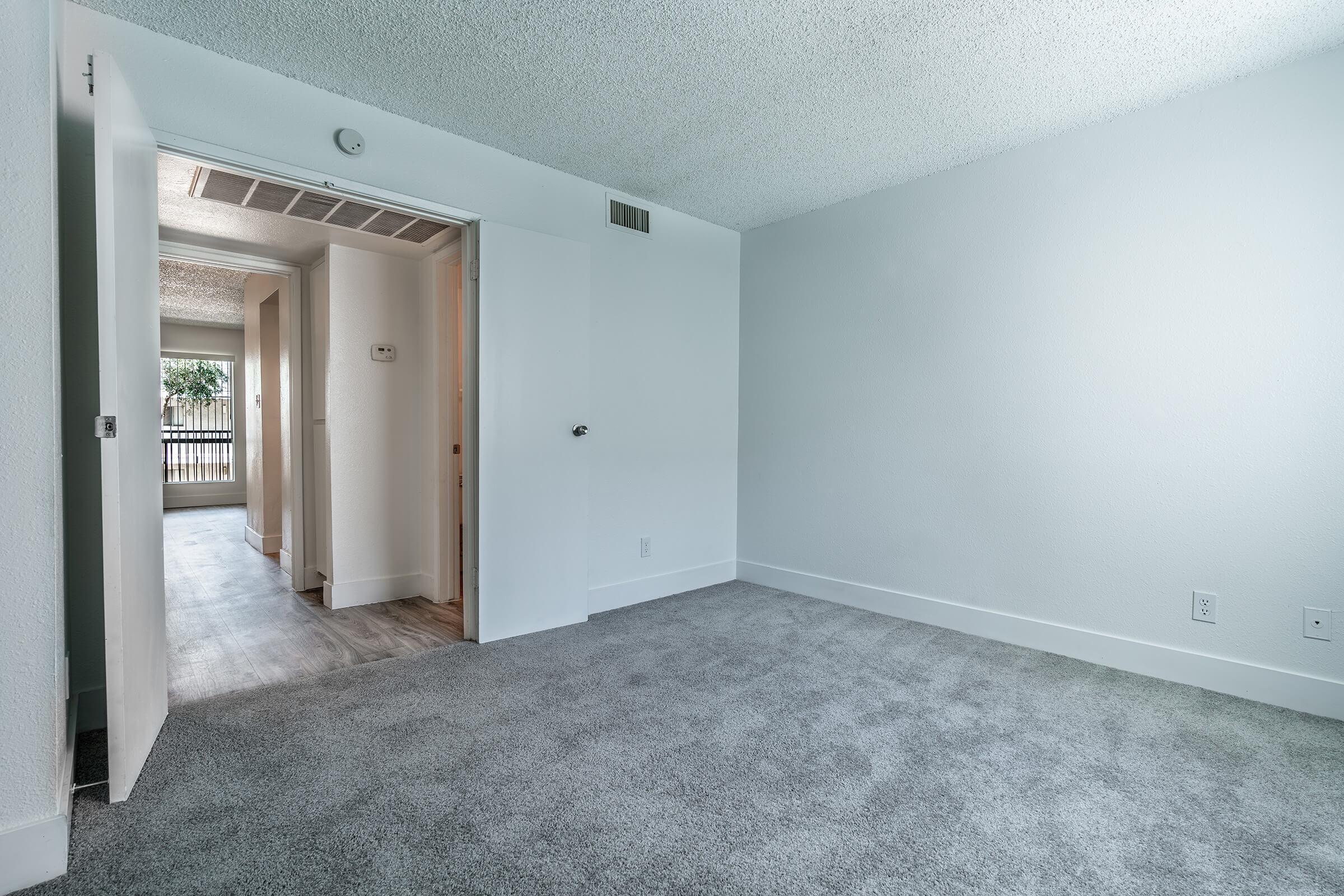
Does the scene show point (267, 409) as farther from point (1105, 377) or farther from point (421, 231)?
point (1105, 377)

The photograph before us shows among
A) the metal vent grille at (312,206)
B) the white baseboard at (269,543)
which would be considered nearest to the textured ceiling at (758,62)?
the metal vent grille at (312,206)

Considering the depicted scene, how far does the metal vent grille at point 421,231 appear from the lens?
337 cm

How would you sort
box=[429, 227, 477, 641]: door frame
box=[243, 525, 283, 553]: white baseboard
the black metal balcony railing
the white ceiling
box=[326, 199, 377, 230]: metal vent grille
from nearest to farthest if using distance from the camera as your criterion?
box=[326, 199, 377, 230]: metal vent grille
the white ceiling
box=[429, 227, 477, 641]: door frame
box=[243, 525, 283, 553]: white baseboard
the black metal balcony railing

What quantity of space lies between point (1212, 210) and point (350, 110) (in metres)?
3.70

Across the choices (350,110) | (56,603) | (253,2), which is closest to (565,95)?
(350,110)

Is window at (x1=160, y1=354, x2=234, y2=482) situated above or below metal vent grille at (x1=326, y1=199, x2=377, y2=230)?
below

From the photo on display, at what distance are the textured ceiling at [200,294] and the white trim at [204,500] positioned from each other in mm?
Result: 2340

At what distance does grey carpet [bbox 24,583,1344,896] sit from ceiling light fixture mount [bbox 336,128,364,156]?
226 centimetres

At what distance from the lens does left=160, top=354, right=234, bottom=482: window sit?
9383 millimetres

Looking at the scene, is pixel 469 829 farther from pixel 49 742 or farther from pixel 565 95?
pixel 565 95

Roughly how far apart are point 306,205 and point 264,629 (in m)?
2.20

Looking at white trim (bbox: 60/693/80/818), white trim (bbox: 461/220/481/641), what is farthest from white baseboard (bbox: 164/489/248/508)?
white trim (bbox: 60/693/80/818)

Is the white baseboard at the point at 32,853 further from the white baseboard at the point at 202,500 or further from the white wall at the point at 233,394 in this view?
the white baseboard at the point at 202,500

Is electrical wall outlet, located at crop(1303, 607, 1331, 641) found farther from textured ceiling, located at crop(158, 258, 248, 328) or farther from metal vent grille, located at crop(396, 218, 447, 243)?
textured ceiling, located at crop(158, 258, 248, 328)
